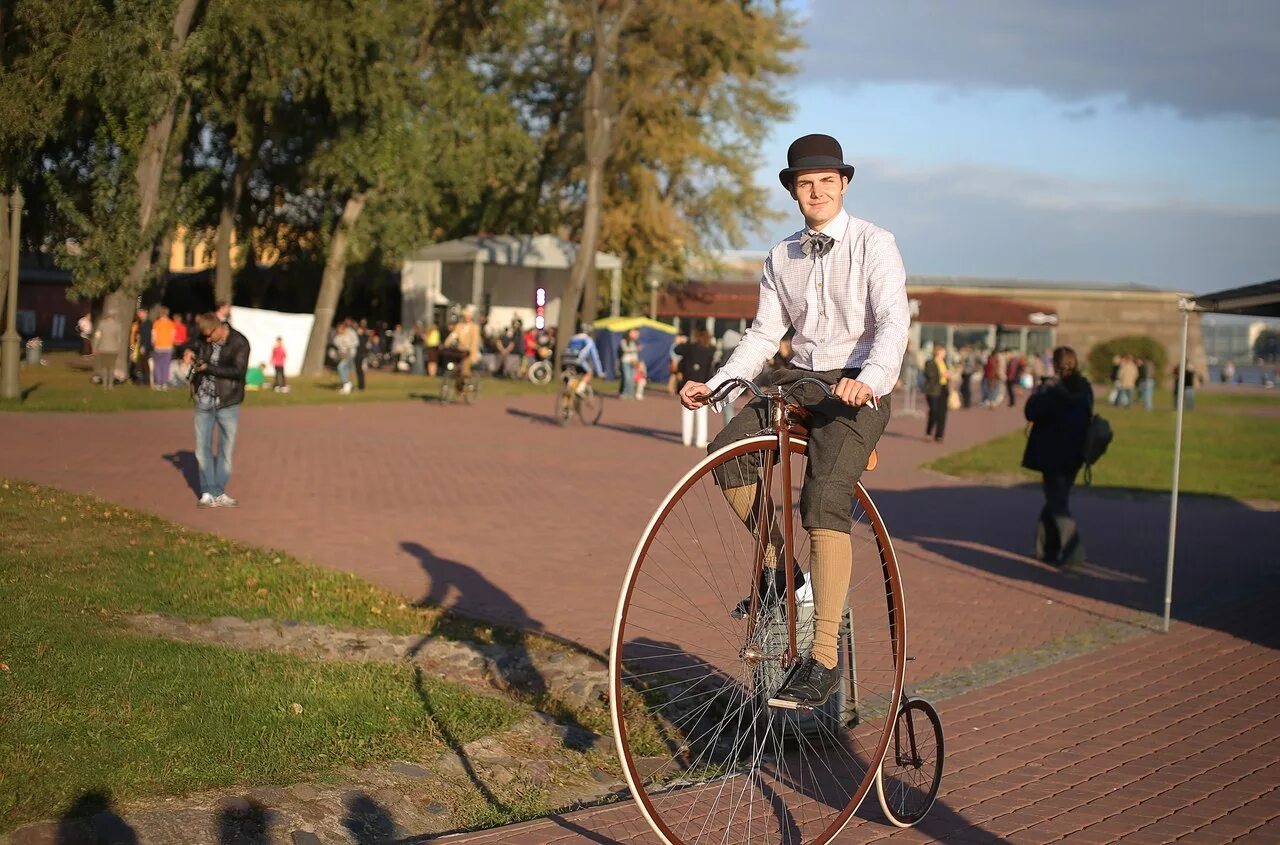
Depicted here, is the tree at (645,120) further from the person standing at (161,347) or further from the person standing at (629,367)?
the person standing at (161,347)

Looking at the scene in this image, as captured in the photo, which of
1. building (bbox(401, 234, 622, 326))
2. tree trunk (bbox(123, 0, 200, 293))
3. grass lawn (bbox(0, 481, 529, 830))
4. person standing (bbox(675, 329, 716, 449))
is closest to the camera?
grass lawn (bbox(0, 481, 529, 830))

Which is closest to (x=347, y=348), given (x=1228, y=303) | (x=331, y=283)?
(x=331, y=283)

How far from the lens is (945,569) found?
1261 centimetres

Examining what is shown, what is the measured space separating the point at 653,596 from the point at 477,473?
12.1 metres

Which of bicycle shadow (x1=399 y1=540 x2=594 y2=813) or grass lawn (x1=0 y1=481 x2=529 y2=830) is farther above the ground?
grass lawn (x1=0 y1=481 x2=529 y2=830)

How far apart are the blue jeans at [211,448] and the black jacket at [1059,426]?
771cm

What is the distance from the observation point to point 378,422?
26531 millimetres

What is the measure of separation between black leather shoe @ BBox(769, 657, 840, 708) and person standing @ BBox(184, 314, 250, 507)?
10.3 metres

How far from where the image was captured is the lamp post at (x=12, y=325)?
25.0 meters

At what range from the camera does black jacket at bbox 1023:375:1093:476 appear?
13.3 m

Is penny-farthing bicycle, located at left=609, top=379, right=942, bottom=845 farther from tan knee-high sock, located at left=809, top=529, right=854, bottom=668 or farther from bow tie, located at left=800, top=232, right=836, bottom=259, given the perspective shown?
bow tie, located at left=800, top=232, right=836, bottom=259

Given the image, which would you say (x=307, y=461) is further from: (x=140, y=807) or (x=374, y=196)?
(x=374, y=196)

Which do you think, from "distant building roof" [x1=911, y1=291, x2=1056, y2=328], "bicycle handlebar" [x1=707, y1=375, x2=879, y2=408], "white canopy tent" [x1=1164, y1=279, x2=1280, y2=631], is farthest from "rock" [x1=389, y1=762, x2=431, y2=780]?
"distant building roof" [x1=911, y1=291, x2=1056, y2=328]

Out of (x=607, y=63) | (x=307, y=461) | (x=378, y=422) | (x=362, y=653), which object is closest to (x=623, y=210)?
(x=607, y=63)
